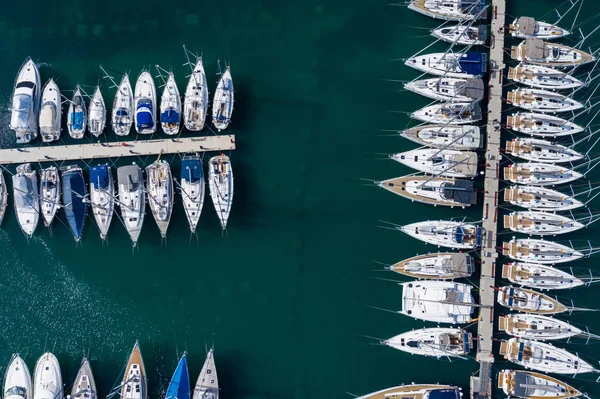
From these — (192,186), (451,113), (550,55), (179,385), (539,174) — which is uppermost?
(550,55)

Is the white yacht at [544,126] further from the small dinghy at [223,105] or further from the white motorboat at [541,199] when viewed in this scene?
the small dinghy at [223,105]

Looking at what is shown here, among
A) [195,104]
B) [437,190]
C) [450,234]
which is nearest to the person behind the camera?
[450,234]

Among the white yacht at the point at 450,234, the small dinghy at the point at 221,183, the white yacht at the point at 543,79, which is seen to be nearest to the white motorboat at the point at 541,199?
the white yacht at the point at 450,234

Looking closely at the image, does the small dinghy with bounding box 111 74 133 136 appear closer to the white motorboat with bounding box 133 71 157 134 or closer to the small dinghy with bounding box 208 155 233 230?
the white motorboat with bounding box 133 71 157 134

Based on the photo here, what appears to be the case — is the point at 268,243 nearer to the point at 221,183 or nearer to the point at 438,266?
the point at 221,183

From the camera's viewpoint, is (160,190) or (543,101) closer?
(160,190)

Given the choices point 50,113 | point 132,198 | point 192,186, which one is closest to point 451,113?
point 192,186

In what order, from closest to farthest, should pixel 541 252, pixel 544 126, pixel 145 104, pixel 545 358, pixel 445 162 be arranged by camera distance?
pixel 545 358, pixel 541 252, pixel 445 162, pixel 544 126, pixel 145 104
